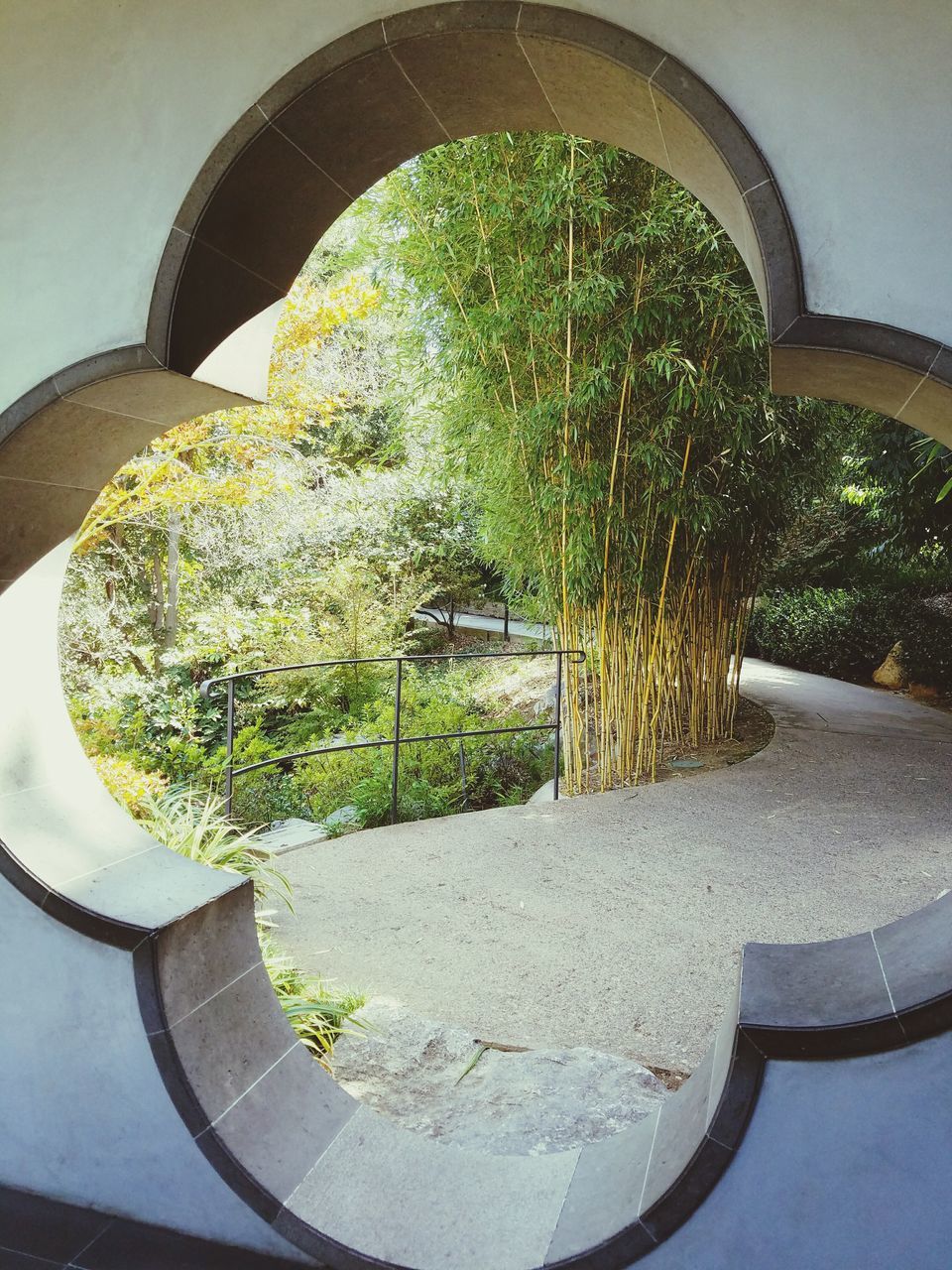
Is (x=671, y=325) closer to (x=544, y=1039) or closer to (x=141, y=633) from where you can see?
(x=544, y=1039)

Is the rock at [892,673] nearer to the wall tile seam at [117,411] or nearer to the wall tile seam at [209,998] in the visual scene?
the wall tile seam at [209,998]

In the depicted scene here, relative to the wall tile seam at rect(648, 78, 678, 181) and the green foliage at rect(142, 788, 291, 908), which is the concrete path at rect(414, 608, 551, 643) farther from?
the wall tile seam at rect(648, 78, 678, 181)

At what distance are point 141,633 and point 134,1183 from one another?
621cm

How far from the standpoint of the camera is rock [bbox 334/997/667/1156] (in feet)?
6.22

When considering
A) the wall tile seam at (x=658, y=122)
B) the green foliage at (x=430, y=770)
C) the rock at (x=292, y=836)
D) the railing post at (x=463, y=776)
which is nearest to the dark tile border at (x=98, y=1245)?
the wall tile seam at (x=658, y=122)

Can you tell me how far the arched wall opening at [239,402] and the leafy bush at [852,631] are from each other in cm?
804

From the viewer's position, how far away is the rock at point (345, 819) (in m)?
4.67

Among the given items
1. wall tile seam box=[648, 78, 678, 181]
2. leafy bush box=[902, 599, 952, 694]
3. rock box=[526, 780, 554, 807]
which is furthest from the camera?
leafy bush box=[902, 599, 952, 694]

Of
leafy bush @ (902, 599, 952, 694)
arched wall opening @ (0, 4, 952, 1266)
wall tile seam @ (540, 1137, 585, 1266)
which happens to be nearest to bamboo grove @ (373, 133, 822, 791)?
arched wall opening @ (0, 4, 952, 1266)

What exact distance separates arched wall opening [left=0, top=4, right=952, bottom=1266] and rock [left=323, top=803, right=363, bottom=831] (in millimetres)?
2937

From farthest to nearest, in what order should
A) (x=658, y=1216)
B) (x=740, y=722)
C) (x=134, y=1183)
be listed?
(x=740, y=722)
(x=134, y=1183)
(x=658, y=1216)

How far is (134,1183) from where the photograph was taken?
1.49m

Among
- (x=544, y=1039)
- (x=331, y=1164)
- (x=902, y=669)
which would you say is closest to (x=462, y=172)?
(x=544, y=1039)

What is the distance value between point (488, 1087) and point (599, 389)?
278 cm
